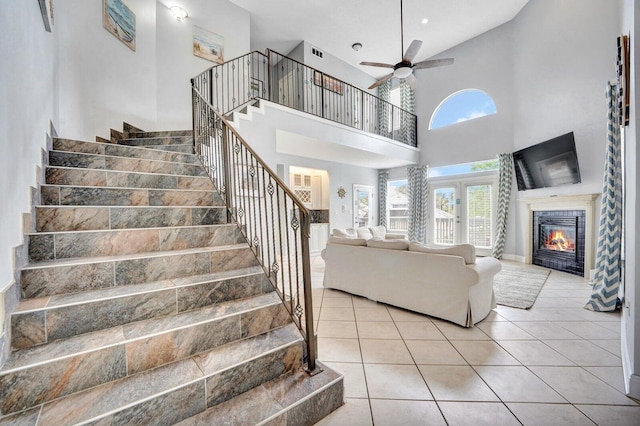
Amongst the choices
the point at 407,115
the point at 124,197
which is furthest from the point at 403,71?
the point at 407,115

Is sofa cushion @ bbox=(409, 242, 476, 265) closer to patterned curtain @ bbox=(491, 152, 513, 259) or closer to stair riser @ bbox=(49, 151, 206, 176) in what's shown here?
stair riser @ bbox=(49, 151, 206, 176)

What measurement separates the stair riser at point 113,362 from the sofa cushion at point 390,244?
203 centimetres

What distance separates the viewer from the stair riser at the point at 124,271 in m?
1.48

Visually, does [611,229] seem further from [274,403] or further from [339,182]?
[339,182]

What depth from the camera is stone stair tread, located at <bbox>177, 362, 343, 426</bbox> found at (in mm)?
1250

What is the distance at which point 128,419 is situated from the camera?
43.4 inches

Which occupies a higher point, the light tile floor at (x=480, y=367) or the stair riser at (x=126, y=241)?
the stair riser at (x=126, y=241)

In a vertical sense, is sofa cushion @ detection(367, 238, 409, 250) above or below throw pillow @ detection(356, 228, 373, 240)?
above

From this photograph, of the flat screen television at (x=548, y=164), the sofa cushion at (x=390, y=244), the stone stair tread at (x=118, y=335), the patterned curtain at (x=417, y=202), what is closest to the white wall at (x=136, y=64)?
the stone stair tread at (x=118, y=335)

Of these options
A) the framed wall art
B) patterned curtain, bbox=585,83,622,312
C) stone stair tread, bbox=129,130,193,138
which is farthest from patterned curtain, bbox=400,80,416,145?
stone stair tread, bbox=129,130,193,138

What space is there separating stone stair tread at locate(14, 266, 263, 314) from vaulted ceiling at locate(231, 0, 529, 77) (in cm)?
601

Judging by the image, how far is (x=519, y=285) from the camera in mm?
4062

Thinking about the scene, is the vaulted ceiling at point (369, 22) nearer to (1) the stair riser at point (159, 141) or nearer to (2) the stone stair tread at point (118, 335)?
(1) the stair riser at point (159, 141)

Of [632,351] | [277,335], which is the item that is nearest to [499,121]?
[632,351]
